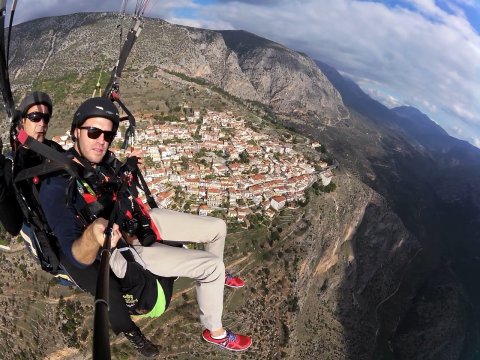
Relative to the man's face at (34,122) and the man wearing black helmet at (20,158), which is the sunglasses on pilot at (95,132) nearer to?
the man wearing black helmet at (20,158)

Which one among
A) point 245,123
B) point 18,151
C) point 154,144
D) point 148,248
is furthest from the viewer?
point 245,123

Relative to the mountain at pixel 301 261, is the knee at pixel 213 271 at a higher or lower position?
higher

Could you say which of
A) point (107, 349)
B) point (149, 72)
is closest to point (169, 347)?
point (107, 349)

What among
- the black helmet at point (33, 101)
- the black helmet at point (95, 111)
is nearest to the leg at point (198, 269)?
the black helmet at point (95, 111)

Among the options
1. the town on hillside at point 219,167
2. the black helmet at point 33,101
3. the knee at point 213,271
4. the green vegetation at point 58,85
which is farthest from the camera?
the green vegetation at point 58,85

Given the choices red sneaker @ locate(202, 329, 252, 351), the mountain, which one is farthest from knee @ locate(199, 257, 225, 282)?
the mountain

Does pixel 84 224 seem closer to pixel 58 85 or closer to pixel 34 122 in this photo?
pixel 34 122

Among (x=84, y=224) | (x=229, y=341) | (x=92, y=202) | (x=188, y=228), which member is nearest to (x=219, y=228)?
(x=188, y=228)

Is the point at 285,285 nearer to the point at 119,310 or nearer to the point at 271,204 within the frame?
the point at 271,204
